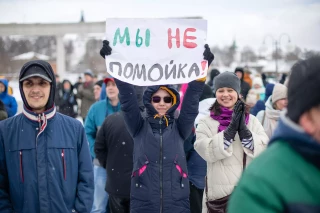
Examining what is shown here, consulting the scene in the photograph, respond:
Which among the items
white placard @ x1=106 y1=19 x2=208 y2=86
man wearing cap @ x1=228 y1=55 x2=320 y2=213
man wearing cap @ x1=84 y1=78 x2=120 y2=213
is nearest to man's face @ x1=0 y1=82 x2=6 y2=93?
man wearing cap @ x1=84 y1=78 x2=120 y2=213

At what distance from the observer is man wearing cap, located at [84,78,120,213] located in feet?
20.1

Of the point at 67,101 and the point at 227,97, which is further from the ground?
the point at 227,97

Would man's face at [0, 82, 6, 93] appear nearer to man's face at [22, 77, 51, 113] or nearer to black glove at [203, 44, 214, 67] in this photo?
man's face at [22, 77, 51, 113]

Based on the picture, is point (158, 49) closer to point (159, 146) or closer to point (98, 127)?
point (159, 146)

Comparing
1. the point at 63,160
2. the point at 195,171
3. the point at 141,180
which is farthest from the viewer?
the point at 195,171

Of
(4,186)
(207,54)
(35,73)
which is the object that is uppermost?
(207,54)

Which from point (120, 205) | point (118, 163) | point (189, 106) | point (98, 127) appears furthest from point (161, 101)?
point (98, 127)

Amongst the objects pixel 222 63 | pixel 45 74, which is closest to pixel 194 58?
pixel 45 74

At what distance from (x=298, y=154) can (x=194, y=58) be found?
2.53m

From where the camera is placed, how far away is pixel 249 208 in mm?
1533

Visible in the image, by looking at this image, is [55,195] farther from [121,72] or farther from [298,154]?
[298,154]

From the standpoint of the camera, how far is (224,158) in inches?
156

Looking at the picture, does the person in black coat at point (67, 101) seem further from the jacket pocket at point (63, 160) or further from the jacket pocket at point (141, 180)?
the jacket pocket at point (63, 160)

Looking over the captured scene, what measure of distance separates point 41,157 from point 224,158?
171 centimetres
